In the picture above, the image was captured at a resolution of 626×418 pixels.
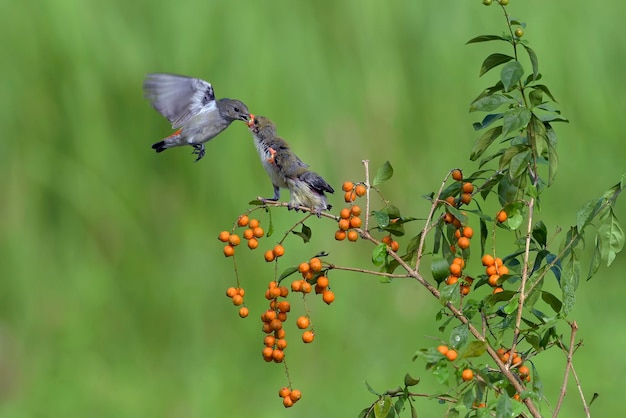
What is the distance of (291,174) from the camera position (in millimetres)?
3631

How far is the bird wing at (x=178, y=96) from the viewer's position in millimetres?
3154

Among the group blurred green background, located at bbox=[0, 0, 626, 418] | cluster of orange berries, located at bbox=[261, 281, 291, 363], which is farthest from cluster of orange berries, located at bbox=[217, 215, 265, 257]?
blurred green background, located at bbox=[0, 0, 626, 418]

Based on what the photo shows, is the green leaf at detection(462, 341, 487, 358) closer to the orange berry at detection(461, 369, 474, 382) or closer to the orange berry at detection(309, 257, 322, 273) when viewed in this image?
the orange berry at detection(461, 369, 474, 382)

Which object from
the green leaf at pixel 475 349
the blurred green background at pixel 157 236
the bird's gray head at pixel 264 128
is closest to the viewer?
the green leaf at pixel 475 349

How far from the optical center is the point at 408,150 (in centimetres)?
701

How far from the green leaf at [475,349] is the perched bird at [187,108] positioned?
1.17 m

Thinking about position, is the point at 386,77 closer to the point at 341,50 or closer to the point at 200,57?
the point at 341,50

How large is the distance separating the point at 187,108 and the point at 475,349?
1.29 metres

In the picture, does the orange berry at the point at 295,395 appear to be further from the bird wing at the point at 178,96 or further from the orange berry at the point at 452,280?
the bird wing at the point at 178,96

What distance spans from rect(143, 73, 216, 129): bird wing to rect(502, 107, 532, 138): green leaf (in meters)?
1.01

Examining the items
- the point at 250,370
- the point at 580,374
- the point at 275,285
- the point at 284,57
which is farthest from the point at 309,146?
the point at 275,285

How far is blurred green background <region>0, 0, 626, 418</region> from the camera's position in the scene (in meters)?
6.16

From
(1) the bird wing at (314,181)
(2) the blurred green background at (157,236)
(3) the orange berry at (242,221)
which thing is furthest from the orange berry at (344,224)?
(2) the blurred green background at (157,236)

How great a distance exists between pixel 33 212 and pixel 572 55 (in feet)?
12.3
